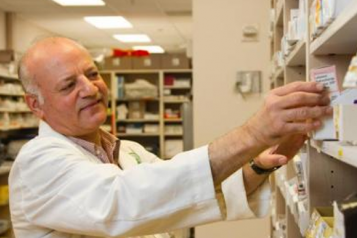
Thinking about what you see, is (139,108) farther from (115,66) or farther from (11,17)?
(11,17)

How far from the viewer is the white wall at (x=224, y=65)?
3645mm

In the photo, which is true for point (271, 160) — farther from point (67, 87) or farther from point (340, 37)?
point (67, 87)

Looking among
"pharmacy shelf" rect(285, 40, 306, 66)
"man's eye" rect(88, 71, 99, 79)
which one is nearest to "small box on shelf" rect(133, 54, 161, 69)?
"pharmacy shelf" rect(285, 40, 306, 66)

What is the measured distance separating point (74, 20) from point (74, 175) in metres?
6.76

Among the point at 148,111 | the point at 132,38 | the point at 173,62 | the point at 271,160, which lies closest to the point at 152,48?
the point at 132,38

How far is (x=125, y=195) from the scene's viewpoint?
106cm

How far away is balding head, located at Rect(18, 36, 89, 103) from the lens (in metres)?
1.49

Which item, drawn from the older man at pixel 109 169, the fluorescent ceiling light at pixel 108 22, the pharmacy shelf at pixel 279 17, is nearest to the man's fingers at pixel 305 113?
the older man at pixel 109 169

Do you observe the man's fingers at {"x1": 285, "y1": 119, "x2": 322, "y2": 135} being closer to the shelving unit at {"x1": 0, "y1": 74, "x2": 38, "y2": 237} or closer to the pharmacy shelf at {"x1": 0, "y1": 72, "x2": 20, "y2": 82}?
the shelving unit at {"x1": 0, "y1": 74, "x2": 38, "y2": 237}

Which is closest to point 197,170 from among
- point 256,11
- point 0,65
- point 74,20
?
point 256,11

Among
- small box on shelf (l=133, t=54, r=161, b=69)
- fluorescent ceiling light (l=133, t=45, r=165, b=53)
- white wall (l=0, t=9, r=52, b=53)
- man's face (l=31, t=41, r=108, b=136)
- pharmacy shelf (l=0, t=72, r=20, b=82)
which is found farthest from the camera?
fluorescent ceiling light (l=133, t=45, r=165, b=53)

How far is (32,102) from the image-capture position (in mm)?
1581

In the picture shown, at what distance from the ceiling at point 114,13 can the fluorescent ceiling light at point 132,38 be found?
5.8 inches

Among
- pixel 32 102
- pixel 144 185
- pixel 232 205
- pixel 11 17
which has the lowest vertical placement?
pixel 232 205
